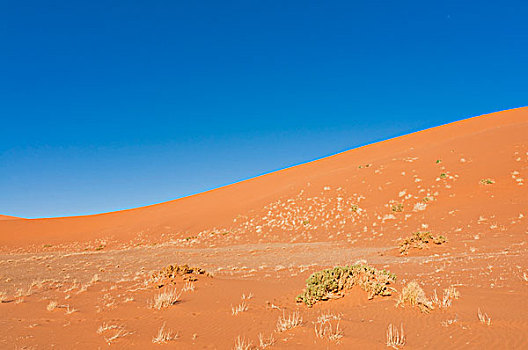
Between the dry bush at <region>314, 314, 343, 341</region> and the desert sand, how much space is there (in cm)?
3

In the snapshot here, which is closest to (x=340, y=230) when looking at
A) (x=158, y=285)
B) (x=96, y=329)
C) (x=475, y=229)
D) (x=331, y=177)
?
(x=475, y=229)

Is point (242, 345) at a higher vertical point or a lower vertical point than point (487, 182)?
lower

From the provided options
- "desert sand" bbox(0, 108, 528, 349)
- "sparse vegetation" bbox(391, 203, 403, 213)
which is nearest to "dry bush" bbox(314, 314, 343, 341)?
"desert sand" bbox(0, 108, 528, 349)

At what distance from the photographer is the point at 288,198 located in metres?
33.4

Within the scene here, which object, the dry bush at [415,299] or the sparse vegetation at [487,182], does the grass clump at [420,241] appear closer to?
the dry bush at [415,299]

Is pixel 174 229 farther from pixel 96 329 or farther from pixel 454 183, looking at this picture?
pixel 96 329

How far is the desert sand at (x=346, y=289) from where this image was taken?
5.14 metres

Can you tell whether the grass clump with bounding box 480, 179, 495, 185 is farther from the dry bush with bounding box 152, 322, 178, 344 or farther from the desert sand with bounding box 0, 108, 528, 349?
the dry bush with bounding box 152, 322, 178, 344

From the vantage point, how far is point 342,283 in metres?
7.12

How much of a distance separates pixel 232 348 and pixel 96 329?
8.96 feet

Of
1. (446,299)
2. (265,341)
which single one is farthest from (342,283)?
(265,341)

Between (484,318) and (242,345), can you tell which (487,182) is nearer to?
(484,318)

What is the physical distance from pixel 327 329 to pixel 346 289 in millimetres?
2073

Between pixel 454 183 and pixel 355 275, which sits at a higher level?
pixel 454 183
